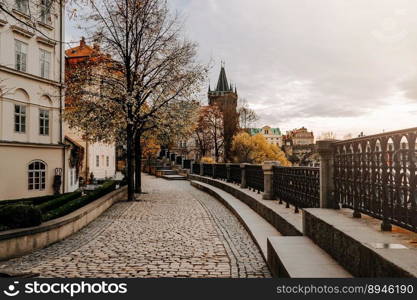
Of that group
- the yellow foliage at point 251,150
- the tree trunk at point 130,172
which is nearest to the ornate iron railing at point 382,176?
the tree trunk at point 130,172

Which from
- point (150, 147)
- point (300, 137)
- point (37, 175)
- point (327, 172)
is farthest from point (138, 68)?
point (300, 137)

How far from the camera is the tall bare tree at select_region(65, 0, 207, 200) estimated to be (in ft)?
56.4

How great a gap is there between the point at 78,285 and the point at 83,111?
556 inches

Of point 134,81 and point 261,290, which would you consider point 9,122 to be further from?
point 261,290

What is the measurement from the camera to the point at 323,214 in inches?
212

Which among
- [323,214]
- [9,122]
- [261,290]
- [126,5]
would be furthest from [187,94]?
A: [261,290]

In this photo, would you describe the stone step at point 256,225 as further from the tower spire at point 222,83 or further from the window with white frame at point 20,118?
the tower spire at point 222,83

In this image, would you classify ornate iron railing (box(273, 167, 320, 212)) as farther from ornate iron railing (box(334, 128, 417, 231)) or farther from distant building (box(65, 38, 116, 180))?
distant building (box(65, 38, 116, 180))

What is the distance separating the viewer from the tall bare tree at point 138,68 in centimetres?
1719

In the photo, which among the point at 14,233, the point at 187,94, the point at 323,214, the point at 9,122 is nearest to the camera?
the point at 323,214

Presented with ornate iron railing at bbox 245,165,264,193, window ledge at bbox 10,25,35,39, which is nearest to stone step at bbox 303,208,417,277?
ornate iron railing at bbox 245,165,264,193

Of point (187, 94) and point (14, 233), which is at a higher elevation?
point (187, 94)

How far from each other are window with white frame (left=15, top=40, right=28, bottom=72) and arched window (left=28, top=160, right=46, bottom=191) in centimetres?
560

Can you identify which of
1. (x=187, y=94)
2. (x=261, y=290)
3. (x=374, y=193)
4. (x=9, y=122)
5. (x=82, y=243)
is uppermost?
(x=187, y=94)
